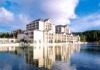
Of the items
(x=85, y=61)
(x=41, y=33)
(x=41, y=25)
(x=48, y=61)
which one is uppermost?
(x=41, y=25)

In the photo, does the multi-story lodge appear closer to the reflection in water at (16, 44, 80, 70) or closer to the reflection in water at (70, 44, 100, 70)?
the reflection in water at (16, 44, 80, 70)

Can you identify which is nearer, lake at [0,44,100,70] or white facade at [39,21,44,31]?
lake at [0,44,100,70]

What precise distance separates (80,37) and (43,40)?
1874 inches

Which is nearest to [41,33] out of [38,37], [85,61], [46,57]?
[38,37]

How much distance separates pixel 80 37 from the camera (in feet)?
357

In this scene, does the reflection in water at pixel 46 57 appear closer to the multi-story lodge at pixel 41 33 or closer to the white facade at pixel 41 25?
the multi-story lodge at pixel 41 33

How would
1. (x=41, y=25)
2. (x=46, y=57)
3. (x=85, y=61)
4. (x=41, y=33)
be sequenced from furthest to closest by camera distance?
1. (x=41, y=25)
2. (x=41, y=33)
3. (x=46, y=57)
4. (x=85, y=61)

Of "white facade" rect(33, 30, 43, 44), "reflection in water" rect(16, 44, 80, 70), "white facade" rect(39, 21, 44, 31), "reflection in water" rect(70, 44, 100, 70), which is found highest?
"white facade" rect(39, 21, 44, 31)

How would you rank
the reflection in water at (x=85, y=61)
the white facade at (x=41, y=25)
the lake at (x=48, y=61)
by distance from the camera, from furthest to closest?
the white facade at (x=41, y=25) < the reflection in water at (x=85, y=61) < the lake at (x=48, y=61)

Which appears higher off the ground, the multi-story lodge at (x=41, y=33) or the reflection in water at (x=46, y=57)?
the multi-story lodge at (x=41, y=33)

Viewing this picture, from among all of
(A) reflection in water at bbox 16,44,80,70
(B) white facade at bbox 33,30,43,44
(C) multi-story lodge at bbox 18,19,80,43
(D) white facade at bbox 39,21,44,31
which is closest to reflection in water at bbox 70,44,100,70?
(A) reflection in water at bbox 16,44,80,70

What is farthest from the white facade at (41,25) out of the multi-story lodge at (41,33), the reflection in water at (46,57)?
the reflection in water at (46,57)

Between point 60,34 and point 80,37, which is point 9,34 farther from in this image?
point 80,37

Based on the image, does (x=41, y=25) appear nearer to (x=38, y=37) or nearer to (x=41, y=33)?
(x=41, y=33)
